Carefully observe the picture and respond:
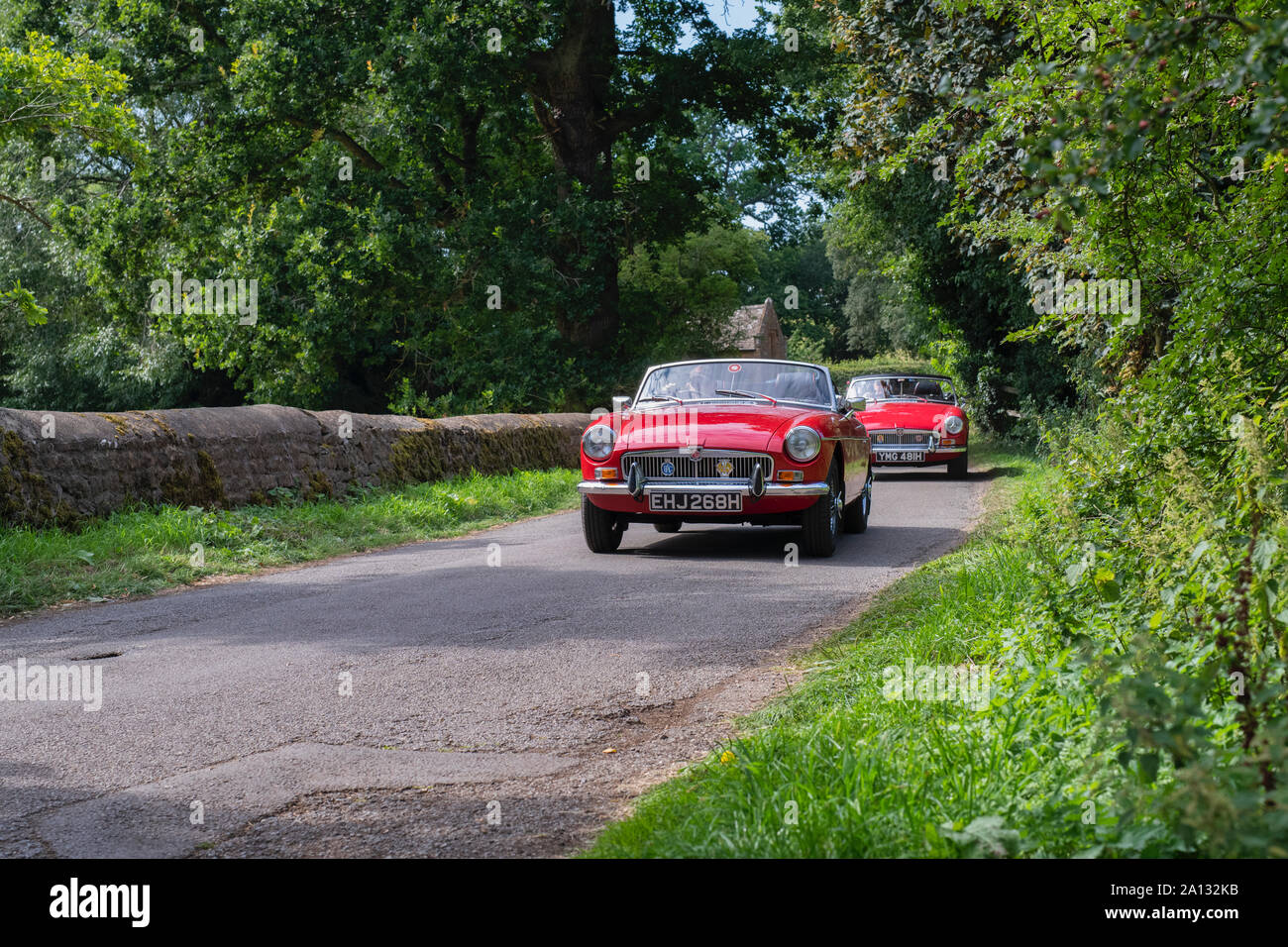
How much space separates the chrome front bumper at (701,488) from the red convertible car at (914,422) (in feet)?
30.5

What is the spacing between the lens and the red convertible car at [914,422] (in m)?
18.9

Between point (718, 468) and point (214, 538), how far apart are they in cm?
455

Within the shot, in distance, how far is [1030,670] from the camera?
4.09m

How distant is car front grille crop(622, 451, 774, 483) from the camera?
9336mm

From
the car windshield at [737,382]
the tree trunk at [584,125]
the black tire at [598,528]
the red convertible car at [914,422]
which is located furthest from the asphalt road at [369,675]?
the tree trunk at [584,125]

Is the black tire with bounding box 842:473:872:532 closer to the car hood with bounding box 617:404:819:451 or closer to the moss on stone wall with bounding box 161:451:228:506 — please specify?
the car hood with bounding box 617:404:819:451

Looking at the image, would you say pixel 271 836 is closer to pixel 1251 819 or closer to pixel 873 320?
pixel 1251 819

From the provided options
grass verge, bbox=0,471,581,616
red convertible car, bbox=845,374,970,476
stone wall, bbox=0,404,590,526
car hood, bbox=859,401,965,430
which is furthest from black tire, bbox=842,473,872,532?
car hood, bbox=859,401,965,430

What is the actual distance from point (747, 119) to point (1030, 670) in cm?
2510

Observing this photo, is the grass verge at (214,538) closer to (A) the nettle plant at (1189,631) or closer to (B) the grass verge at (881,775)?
(B) the grass verge at (881,775)

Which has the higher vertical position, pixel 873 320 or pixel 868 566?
pixel 873 320
